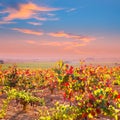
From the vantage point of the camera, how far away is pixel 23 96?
1952 cm

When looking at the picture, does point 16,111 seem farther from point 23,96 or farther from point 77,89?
point 77,89

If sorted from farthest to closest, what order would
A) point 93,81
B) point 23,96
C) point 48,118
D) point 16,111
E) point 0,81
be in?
point 0,81, point 93,81, point 16,111, point 23,96, point 48,118

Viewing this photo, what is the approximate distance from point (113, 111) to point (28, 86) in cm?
1813

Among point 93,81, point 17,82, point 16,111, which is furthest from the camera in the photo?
point 17,82

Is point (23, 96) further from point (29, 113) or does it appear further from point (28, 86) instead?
point (28, 86)

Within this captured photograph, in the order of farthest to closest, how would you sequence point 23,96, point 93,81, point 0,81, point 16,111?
point 0,81 → point 93,81 → point 16,111 → point 23,96

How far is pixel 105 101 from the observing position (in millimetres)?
11930

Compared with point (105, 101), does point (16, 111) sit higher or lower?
lower

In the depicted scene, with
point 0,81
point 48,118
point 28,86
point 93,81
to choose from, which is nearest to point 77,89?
point 93,81

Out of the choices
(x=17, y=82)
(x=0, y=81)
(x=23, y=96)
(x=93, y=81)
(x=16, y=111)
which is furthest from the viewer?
(x=0, y=81)

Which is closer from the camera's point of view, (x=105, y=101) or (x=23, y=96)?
(x=105, y=101)

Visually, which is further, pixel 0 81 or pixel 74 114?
pixel 0 81

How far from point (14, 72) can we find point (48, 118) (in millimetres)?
19631

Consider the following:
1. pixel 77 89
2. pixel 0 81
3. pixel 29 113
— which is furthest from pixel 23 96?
pixel 0 81
